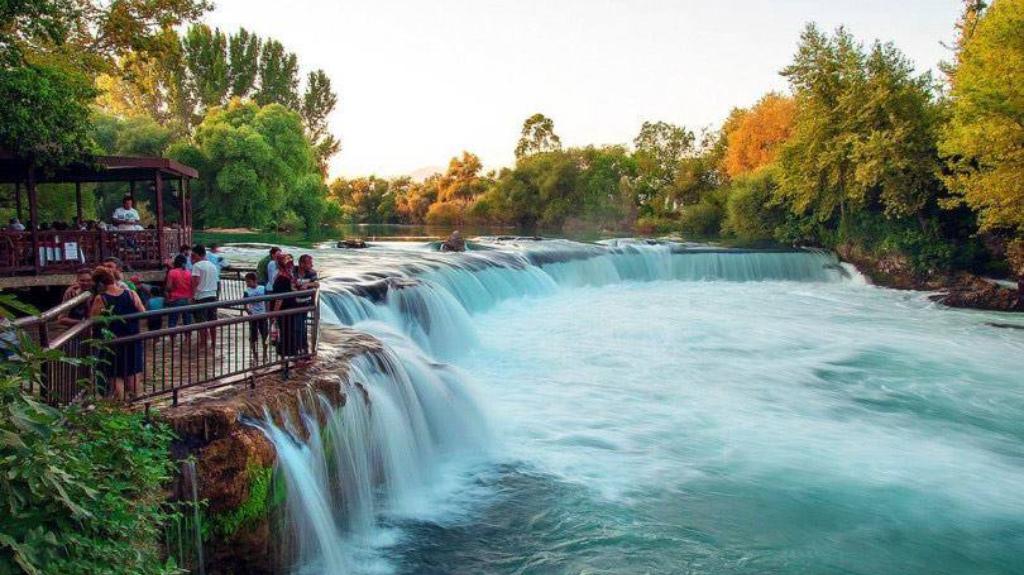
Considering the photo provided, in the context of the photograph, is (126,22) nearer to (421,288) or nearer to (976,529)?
(421,288)

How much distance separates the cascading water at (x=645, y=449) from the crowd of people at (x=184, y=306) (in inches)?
42.4

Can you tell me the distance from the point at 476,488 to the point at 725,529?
9.92 feet

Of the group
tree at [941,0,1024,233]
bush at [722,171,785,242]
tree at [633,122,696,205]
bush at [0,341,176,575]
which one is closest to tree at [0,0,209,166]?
bush at [0,341,176,575]

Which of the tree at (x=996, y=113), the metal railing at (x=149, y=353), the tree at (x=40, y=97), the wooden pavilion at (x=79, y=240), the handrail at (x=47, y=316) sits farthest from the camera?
the tree at (x=996, y=113)

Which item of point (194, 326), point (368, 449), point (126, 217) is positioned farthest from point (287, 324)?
point (126, 217)

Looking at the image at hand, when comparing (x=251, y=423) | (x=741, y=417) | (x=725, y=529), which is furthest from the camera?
(x=741, y=417)

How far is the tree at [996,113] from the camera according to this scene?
934 inches

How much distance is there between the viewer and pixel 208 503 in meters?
6.10

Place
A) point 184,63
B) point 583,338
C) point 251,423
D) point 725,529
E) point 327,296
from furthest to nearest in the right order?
point 184,63 < point 583,338 < point 327,296 < point 725,529 < point 251,423

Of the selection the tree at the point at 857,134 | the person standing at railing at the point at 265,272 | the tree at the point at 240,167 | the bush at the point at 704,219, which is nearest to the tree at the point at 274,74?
the tree at the point at 240,167

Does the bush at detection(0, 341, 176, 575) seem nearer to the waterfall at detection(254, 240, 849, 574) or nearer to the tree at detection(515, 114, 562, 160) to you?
the waterfall at detection(254, 240, 849, 574)

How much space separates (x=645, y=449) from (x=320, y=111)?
251ft

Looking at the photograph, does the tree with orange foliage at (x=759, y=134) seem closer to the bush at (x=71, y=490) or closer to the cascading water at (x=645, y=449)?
the cascading water at (x=645, y=449)

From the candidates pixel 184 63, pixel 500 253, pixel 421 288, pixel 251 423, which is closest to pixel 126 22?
pixel 421 288
